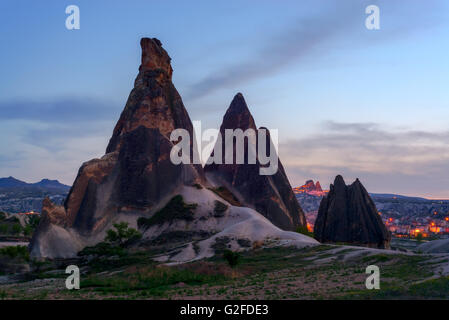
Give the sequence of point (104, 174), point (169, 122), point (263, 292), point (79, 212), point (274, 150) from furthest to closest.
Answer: point (274, 150), point (169, 122), point (104, 174), point (79, 212), point (263, 292)

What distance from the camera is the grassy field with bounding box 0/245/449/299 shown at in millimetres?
23156

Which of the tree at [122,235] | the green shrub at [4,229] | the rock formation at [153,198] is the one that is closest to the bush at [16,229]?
the green shrub at [4,229]

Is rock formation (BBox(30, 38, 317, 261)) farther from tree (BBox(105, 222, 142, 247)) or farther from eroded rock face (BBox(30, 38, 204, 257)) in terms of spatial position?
tree (BBox(105, 222, 142, 247))

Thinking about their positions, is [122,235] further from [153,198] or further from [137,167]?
[137,167]

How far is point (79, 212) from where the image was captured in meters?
73.3

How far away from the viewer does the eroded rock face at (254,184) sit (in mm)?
93944

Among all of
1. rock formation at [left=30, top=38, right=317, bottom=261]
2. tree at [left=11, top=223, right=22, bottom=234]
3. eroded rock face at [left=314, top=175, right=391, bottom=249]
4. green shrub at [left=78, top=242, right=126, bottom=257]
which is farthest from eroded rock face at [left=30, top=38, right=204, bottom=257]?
tree at [left=11, top=223, right=22, bottom=234]

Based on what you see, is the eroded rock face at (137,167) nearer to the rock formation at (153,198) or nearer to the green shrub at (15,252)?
the rock formation at (153,198)

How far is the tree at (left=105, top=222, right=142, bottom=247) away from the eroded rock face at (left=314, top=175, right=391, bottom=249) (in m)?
26.8

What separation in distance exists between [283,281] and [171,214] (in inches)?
1812

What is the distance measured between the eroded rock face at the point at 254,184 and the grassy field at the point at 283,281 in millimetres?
41754

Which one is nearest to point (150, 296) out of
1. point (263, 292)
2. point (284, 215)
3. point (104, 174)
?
point (263, 292)
